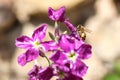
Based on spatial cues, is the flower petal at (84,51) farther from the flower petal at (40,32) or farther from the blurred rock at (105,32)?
the blurred rock at (105,32)

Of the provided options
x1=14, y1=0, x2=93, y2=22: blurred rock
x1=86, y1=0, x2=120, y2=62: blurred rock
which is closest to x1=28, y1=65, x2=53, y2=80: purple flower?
x1=86, y1=0, x2=120, y2=62: blurred rock

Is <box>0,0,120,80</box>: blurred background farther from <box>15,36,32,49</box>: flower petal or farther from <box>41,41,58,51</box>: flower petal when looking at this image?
<box>41,41,58,51</box>: flower petal

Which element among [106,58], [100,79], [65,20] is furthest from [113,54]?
[65,20]

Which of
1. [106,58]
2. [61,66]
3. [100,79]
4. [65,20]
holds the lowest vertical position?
[61,66]

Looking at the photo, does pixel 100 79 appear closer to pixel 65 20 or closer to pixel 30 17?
pixel 30 17

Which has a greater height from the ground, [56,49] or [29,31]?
[29,31]

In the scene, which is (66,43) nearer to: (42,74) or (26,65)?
(42,74)
